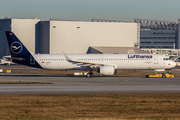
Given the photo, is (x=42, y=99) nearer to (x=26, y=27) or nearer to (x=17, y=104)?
(x=17, y=104)

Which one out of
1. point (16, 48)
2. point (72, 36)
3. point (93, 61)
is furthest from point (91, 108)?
point (72, 36)

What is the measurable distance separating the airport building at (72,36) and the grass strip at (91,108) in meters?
80.8

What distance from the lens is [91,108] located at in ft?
63.2

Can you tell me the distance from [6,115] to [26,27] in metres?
94.4

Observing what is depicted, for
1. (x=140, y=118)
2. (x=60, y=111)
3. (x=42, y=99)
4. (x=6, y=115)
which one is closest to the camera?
(x=140, y=118)

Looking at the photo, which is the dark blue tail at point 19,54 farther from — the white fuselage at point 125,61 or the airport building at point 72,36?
the airport building at point 72,36

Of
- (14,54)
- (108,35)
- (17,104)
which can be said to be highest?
(108,35)

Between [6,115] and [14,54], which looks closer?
[6,115]

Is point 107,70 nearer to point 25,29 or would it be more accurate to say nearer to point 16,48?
point 16,48

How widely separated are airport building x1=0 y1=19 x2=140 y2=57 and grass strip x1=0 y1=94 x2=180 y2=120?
265ft

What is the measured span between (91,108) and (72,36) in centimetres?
8894

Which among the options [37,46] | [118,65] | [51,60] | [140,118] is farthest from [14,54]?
[37,46]

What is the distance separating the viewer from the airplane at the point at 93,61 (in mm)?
51375

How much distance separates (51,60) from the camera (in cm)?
5347
